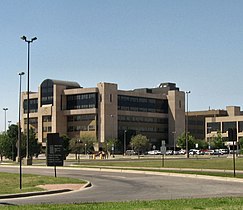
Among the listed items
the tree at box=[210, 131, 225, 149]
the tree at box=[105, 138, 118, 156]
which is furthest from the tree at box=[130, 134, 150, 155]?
the tree at box=[210, 131, 225, 149]

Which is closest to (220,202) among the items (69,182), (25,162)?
(69,182)

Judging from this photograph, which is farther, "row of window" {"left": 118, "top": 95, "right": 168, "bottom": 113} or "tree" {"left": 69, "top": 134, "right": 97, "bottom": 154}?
"row of window" {"left": 118, "top": 95, "right": 168, "bottom": 113}

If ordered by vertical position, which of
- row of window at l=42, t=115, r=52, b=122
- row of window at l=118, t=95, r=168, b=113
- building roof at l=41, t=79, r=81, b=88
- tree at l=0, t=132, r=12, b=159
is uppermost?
building roof at l=41, t=79, r=81, b=88

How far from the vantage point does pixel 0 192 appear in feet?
74.9

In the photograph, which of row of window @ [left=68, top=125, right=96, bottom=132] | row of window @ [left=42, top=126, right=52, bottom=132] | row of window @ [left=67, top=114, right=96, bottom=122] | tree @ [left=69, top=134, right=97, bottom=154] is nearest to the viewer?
tree @ [left=69, top=134, right=97, bottom=154]

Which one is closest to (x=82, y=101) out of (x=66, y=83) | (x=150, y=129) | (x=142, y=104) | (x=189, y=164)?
(x=66, y=83)

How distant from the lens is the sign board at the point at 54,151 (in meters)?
32.1

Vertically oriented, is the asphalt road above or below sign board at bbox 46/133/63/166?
below

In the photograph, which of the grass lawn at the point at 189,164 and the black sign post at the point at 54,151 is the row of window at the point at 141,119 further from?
the black sign post at the point at 54,151

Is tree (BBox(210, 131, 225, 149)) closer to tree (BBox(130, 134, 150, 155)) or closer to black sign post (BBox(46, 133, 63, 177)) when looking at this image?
tree (BBox(130, 134, 150, 155))

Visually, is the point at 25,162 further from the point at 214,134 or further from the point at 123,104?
the point at 214,134

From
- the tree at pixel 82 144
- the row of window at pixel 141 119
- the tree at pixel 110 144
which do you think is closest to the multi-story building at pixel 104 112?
the row of window at pixel 141 119

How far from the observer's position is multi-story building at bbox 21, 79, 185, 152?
488ft

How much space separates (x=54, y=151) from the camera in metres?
32.2
